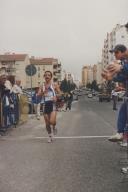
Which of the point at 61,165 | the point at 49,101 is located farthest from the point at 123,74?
the point at 49,101

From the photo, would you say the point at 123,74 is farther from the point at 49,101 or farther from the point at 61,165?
the point at 49,101

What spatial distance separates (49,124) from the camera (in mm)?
14406

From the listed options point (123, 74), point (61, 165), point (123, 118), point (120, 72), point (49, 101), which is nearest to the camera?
point (120, 72)

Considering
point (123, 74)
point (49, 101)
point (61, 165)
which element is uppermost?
point (123, 74)

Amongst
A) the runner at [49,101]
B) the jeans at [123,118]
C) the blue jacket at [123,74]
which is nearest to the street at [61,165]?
the runner at [49,101]

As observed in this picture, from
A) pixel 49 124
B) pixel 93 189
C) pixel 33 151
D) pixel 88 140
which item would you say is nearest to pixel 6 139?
pixel 49 124

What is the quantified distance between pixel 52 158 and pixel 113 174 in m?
2.20

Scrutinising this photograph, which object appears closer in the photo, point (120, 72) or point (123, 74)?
point (120, 72)

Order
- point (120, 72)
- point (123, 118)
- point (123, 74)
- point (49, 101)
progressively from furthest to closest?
point (49, 101) → point (123, 118) → point (123, 74) → point (120, 72)

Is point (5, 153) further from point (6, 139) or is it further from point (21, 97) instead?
point (21, 97)

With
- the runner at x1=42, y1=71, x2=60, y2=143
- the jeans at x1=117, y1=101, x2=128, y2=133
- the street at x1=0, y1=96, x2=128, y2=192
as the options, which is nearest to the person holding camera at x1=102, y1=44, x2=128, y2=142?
the jeans at x1=117, y1=101, x2=128, y2=133

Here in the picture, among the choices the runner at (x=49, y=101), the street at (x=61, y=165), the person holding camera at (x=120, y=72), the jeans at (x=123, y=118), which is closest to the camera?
the person holding camera at (x=120, y=72)

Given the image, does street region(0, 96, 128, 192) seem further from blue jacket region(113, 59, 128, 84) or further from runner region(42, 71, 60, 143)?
blue jacket region(113, 59, 128, 84)

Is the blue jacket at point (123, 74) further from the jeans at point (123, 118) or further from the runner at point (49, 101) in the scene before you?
the runner at point (49, 101)
